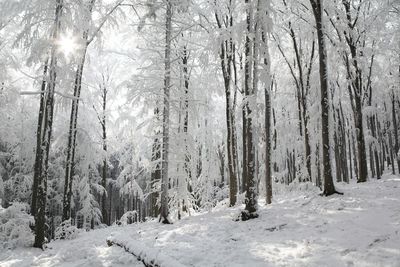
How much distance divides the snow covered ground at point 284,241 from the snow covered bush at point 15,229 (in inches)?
25.6

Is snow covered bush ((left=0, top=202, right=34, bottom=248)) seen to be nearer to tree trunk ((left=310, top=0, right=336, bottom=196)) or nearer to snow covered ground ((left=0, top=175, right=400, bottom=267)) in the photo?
snow covered ground ((left=0, top=175, right=400, bottom=267))

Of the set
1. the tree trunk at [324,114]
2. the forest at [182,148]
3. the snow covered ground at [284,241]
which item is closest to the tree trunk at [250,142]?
the forest at [182,148]

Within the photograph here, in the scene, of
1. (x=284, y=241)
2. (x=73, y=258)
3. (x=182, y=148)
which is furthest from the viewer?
(x=182, y=148)

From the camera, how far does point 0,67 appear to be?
14672 mm

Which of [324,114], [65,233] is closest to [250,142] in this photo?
[324,114]

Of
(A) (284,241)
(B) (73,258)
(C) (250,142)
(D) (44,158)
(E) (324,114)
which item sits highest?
(E) (324,114)

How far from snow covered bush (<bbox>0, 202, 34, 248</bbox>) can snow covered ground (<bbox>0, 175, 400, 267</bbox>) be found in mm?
651

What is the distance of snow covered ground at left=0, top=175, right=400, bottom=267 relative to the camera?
208 inches

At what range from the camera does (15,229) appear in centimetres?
1091

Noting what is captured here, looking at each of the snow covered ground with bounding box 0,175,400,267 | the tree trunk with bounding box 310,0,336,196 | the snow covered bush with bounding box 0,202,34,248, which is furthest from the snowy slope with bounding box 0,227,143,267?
the tree trunk with bounding box 310,0,336,196

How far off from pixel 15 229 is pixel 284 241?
30.3ft

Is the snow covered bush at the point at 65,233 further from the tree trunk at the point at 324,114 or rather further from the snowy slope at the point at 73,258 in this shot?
the tree trunk at the point at 324,114

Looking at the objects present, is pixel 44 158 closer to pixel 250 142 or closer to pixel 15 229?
pixel 15 229

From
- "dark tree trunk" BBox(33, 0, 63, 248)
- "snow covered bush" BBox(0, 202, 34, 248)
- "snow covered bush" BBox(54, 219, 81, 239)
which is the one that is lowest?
"snow covered bush" BBox(54, 219, 81, 239)
